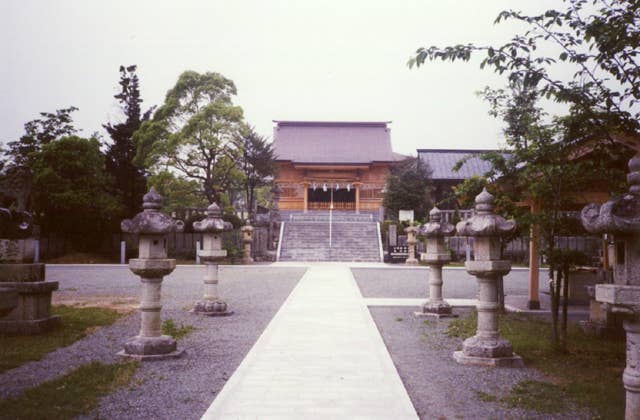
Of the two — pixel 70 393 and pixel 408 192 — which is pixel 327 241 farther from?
pixel 70 393

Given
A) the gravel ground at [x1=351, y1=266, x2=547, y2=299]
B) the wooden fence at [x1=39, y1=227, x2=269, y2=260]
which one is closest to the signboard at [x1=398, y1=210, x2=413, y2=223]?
the gravel ground at [x1=351, y1=266, x2=547, y2=299]

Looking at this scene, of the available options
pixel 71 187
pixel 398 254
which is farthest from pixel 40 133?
pixel 398 254

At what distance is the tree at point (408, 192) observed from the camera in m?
32.0

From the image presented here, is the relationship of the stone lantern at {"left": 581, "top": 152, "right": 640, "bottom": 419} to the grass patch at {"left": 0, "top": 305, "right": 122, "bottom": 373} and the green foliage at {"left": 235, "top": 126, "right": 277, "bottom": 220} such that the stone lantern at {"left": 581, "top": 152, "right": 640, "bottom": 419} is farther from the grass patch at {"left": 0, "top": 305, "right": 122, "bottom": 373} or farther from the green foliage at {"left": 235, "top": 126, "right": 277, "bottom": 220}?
the green foliage at {"left": 235, "top": 126, "right": 277, "bottom": 220}

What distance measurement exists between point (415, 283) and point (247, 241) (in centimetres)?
1108

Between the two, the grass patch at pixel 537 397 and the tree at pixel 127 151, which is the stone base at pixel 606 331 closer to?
the grass patch at pixel 537 397

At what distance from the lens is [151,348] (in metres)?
7.05

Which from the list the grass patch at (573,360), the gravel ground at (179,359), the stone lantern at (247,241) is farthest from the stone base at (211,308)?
the stone lantern at (247,241)

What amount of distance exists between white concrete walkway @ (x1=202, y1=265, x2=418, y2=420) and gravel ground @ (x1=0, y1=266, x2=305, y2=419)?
11.7 inches

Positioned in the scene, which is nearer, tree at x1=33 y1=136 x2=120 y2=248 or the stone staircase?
tree at x1=33 y1=136 x2=120 y2=248

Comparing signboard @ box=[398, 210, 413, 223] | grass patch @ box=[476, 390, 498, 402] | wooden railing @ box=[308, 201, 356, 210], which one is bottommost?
grass patch @ box=[476, 390, 498, 402]

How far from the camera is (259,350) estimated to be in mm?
7301

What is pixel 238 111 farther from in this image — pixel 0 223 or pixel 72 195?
pixel 0 223

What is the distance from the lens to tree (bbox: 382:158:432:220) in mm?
32031
